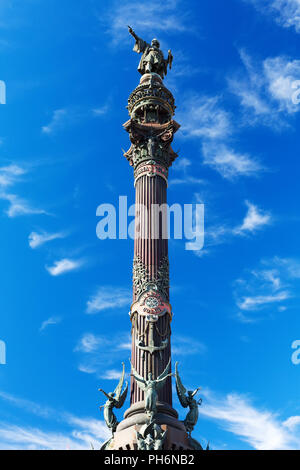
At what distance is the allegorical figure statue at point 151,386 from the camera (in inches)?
1220

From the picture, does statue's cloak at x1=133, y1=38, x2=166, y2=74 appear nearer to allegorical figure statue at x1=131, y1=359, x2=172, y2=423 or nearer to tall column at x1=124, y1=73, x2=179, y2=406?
tall column at x1=124, y1=73, x2=179, y2=406

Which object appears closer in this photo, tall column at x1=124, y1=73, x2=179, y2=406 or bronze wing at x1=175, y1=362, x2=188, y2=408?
bronze wing at x1=175, y1=362, x2=188, y2=408

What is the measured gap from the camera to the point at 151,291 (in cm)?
3728

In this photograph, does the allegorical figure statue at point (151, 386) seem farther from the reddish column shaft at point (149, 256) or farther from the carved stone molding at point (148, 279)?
the carved stone molding at point (148, 279)

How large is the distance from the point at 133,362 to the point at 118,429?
450 cm

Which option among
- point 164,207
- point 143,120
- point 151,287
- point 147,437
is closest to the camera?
point 147,437

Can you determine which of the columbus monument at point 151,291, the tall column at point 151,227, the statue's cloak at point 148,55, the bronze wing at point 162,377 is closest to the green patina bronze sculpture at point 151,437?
the columbus monument at point 151,291

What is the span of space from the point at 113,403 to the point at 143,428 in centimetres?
417

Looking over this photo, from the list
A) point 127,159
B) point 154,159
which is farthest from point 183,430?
point 127,159

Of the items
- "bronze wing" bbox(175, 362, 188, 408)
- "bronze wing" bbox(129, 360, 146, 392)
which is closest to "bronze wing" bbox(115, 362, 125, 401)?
"bronze wing" bbox(129, 360, 146, 392)

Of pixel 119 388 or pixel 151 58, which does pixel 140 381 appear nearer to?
pixel 119 388

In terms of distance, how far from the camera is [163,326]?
3638cm

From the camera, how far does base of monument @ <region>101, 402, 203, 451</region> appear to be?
99.8 feet
